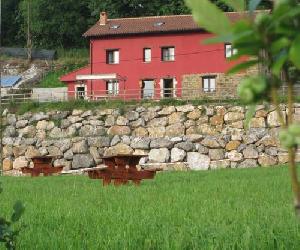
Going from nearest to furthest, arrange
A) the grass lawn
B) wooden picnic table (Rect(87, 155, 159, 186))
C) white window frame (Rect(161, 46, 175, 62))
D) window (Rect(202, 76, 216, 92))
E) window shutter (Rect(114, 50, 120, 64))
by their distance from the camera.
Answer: the grass lawn, wooden picnic table (Rect(87, 155, 159, 186)), window (Rect(202, 76, 216, 92)), white window frame (Rect(161, 46, 175, 62)), window shutter (Rect(114, 50, 120, 64))

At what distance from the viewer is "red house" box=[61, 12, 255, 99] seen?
32.8 meters

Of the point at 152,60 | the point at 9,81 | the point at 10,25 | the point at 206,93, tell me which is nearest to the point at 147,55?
the point at 152,60

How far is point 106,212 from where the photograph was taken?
23.6ft

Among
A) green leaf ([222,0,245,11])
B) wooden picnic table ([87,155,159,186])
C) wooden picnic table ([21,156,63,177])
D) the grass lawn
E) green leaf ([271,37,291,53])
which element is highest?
green leaf ([222,0,245,11])

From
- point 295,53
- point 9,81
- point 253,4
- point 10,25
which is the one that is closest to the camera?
point 295,53

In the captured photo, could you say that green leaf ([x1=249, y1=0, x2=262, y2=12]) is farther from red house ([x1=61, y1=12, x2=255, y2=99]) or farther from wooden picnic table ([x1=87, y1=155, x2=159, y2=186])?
red house ([x1=61, y1=12, x2=255, y2=99])

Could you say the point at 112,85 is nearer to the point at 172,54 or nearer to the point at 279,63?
the point at 172,54

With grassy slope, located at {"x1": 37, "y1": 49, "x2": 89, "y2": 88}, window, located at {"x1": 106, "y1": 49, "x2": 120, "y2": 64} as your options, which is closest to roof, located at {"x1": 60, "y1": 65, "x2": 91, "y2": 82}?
window, located at {"x1": 106, "y1": 49, "x2": 120, "y2": 64}

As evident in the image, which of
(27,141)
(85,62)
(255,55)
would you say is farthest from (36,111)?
(255,55)

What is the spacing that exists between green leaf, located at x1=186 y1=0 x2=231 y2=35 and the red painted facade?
31.5 m

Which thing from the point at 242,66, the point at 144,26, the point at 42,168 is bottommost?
the point at 42,168

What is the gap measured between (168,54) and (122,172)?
20.2 m

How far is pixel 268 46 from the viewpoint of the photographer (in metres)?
0.75

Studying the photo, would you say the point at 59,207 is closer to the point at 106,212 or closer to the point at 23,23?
the point at 106,212
